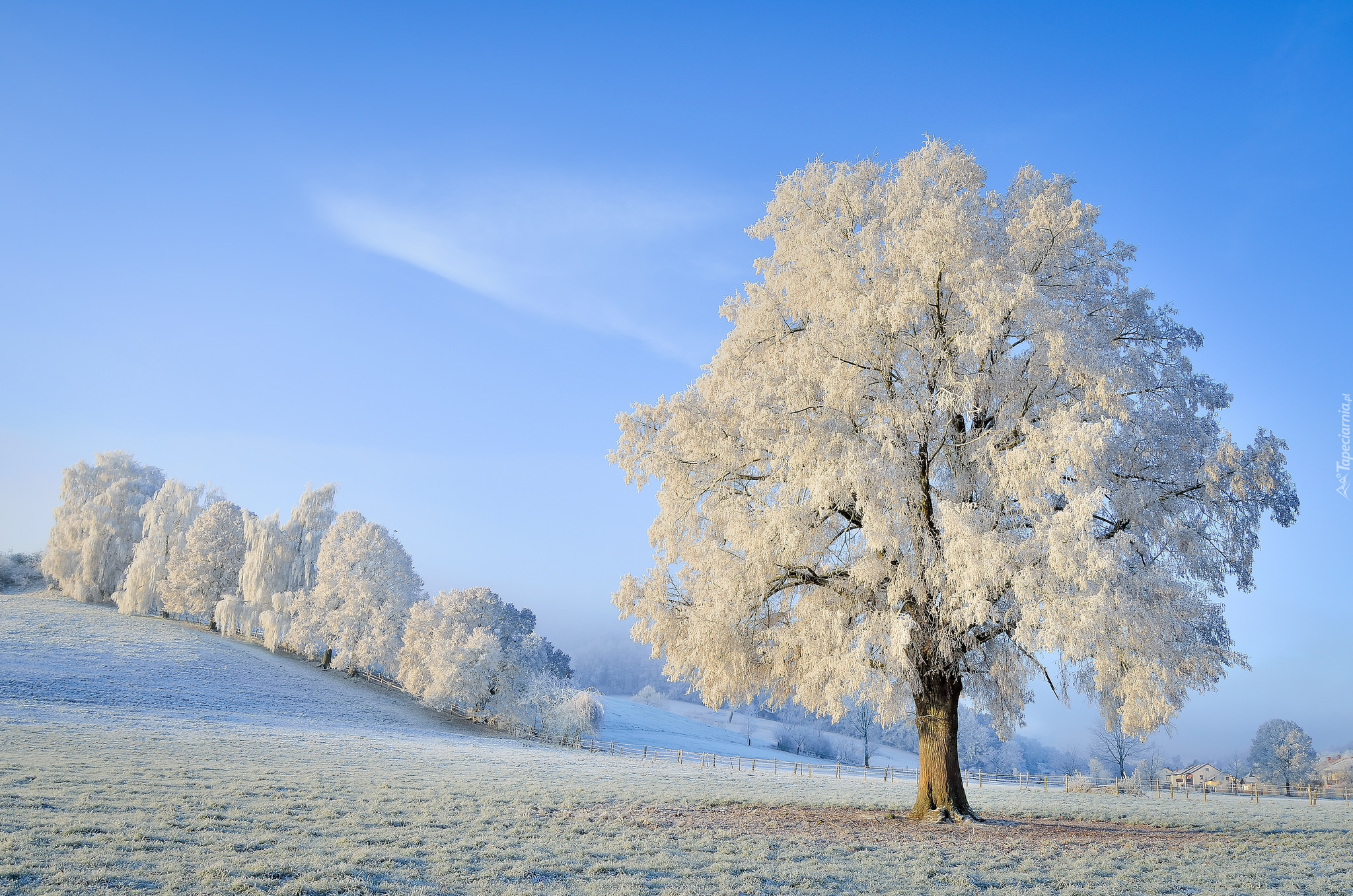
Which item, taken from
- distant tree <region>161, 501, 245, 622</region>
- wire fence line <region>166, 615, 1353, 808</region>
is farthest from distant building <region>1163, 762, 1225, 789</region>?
distant tree <region>161, 501, 245, 622</region>

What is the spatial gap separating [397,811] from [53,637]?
152 ft

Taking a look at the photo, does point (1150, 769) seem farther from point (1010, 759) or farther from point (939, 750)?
point (939, 750)

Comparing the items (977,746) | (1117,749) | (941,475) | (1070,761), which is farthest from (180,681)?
(1070,761)

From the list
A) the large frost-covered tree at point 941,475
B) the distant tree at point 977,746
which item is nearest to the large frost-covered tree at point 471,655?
the large frost-covered tree at point 941,475

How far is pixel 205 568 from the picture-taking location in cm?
5697

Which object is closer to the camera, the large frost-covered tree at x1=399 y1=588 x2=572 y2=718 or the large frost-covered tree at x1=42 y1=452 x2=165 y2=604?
the large frost-covered tree at x1=399 y1=588 x2=572 y2=718

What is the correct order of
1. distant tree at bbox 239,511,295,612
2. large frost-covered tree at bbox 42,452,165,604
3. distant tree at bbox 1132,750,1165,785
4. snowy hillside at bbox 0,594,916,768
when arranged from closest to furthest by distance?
1. snowy hillside at bbox 0,594,916,768
2. distant tree at bbox 1132,750,1165,785
3. distant tree at bbox 239,511,295,612
4. large frost-covered tree at bbox 42,452,165,604

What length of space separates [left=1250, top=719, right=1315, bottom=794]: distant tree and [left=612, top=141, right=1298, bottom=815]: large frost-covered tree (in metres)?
64.9

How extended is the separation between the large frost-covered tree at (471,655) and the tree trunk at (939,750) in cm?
3831

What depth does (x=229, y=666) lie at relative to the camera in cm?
4594

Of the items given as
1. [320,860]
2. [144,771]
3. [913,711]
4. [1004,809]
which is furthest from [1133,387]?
[144,771]

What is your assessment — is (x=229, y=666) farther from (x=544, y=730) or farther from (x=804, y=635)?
(x=804, y=635)

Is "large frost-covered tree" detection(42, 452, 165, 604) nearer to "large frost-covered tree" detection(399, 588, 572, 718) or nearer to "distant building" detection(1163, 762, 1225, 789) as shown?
"large frost-covered tree" detection(399, 588, 572, 718)

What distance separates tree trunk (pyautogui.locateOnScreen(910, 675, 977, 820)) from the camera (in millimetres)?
13109
